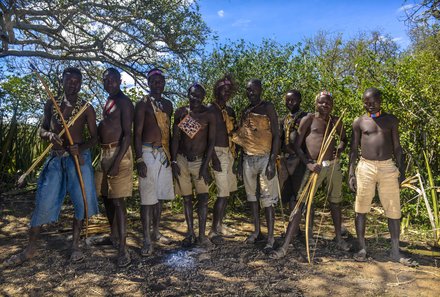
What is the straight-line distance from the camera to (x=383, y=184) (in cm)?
384

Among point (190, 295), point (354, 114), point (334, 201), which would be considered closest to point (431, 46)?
point (354, 114)

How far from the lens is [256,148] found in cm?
421

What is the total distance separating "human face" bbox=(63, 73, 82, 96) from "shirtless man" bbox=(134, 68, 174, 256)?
626 millimetres

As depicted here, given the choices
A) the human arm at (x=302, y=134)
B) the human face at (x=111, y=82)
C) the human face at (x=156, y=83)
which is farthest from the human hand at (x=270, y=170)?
the human face at (x=111, y=82)

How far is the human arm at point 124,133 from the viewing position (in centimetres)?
366

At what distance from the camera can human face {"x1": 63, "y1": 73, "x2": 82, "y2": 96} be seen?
3623 millimetres

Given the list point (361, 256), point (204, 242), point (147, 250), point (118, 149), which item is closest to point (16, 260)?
point (147, 250)

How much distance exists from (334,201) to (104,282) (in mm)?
2494

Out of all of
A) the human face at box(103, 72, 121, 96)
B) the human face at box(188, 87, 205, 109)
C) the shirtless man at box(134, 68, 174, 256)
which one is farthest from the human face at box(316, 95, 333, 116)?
the human face at box(103, 72, 121, 96)

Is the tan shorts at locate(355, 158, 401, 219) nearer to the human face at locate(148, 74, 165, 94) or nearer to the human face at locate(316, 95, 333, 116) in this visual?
the human face at locate(316, 95, 333, 116)

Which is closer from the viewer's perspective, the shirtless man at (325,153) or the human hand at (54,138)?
the human hand at (54,138)

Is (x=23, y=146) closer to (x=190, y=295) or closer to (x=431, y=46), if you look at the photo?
(x=190, y=295)

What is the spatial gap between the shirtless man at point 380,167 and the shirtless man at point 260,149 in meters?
0.92

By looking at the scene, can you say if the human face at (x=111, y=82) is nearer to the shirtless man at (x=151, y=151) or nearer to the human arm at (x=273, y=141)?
the shirtless man at (x=151, y=151)
